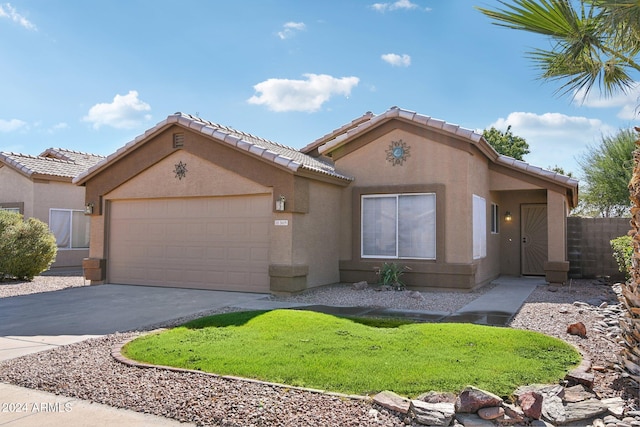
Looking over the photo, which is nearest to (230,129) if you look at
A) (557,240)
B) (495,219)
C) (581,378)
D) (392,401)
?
(495,219)

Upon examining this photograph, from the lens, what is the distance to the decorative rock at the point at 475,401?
458 cm

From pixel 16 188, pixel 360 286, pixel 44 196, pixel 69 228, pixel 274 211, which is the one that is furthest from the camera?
pixel 69 228

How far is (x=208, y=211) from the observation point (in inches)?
549

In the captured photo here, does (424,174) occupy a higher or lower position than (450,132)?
lower

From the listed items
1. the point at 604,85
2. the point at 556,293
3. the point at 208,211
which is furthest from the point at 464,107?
the point at 604,85

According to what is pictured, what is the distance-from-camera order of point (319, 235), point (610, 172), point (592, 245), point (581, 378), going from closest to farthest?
1. point (581, 378)
2. point (319, 235)
3. point (592, 245)
4. point (610, 172)

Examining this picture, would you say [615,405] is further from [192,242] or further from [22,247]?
[22,247]

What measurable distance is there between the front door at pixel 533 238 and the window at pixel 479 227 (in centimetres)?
296

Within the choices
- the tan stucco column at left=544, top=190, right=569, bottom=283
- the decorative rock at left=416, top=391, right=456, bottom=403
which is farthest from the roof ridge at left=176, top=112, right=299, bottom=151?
the decorative rock at left=416, top=391, right=456, bottom=403

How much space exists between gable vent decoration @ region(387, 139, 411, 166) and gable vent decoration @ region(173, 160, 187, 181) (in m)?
5.76

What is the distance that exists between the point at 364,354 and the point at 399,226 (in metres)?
7.73

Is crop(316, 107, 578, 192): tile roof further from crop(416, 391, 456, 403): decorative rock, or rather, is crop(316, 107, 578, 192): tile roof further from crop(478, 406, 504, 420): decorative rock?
crop(478, 406, 504, 420): decorative rock

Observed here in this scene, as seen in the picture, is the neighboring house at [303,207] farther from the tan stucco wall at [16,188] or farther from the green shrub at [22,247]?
the tan stucco wall at [16,188]

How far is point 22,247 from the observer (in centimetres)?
1606
